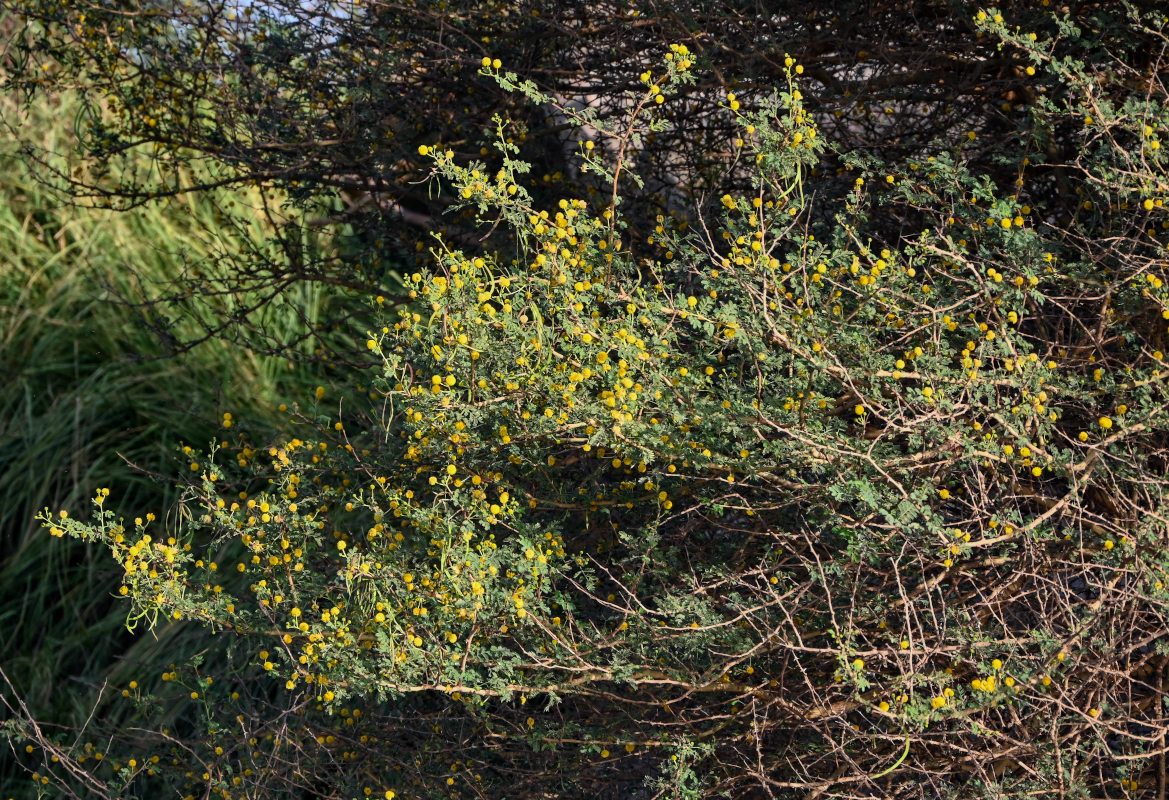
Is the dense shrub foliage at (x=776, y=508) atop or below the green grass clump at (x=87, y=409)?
atop

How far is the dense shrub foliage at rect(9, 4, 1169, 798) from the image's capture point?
2.21 m

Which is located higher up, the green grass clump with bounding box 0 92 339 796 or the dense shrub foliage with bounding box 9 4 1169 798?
the dense shrub foliage with bounding box 9 4 1169 798

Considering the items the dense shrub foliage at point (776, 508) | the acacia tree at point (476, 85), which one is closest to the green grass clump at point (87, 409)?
the acacia tree at point (476, 85)

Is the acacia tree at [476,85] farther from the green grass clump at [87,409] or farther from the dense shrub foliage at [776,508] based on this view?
the green grass clump at [87,409]

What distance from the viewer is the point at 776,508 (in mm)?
2426

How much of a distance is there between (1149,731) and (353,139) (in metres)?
2.54

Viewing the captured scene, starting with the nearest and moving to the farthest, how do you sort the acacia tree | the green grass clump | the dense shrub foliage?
the dense shrub foliage < the acacia tree < the green grass clump

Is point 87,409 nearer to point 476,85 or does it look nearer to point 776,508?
point 476,85

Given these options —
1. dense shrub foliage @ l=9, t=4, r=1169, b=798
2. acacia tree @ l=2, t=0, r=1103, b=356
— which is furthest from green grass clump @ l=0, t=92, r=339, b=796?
dense shrub foliage @ l=9, t=4, r=1169, b=798

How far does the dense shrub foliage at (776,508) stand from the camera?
2.21 meters

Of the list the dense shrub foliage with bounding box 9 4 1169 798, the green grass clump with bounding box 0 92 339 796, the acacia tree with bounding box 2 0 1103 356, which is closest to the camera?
the dense shrub foliage with bounding box 9 4 1169 798

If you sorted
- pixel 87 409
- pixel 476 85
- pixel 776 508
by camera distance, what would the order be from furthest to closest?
pixel 87 409, pixel 476 85, pixel 776 508

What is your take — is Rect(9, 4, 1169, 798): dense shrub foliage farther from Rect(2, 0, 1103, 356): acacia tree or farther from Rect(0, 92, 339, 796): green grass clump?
Rect(0, 92, 339, 796): green grass clump

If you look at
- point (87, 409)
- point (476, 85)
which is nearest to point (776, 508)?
point (476, 85)
